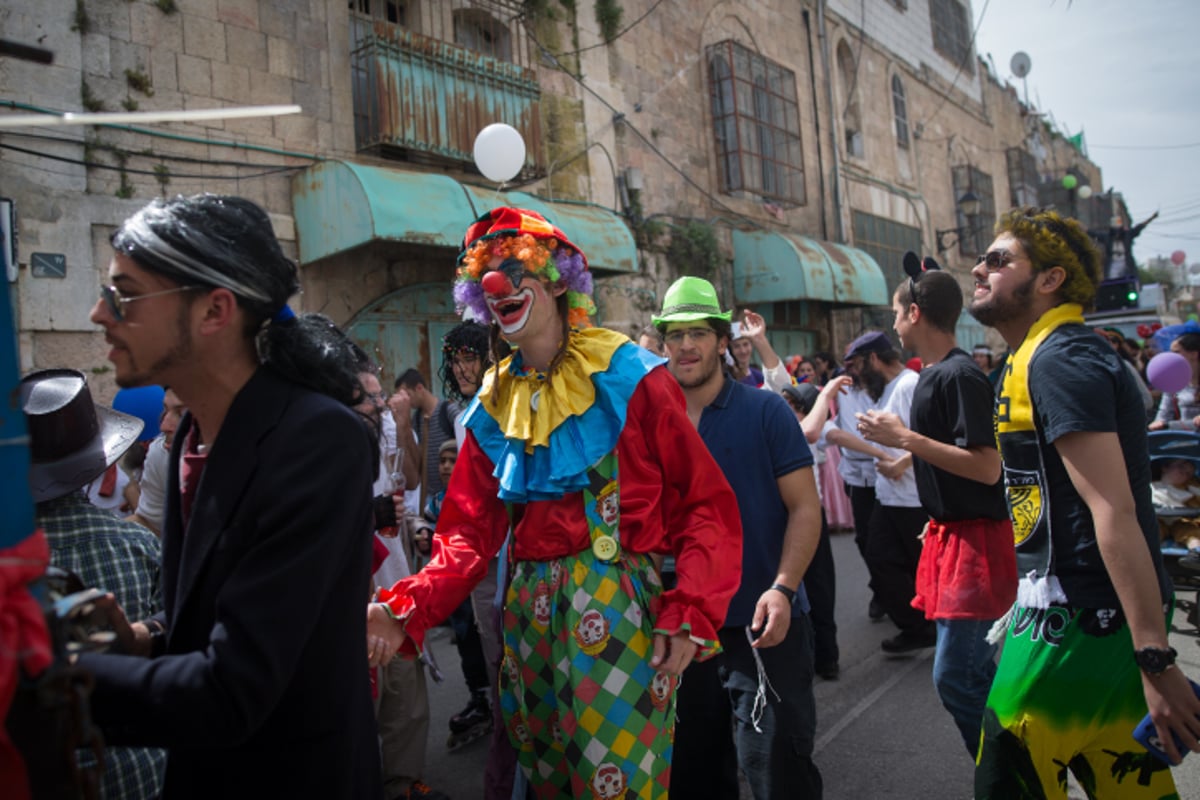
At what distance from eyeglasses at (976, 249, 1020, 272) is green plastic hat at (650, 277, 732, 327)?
1007 mm

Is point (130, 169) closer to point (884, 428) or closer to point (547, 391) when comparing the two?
point (547, 391)

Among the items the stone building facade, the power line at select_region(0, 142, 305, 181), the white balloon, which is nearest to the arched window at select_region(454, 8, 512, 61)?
the stone building facade

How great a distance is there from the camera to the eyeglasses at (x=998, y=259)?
2549 millimetres

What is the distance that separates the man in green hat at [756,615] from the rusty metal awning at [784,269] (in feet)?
36.3

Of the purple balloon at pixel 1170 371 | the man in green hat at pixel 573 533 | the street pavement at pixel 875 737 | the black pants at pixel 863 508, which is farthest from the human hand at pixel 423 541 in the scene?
the purple balloon at pixel 1170 371

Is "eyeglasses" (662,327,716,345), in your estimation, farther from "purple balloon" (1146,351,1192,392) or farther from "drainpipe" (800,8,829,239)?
"drainpipe" (800,8,829,239)

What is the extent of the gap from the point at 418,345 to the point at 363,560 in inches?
318

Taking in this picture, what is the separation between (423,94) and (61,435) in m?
7.55

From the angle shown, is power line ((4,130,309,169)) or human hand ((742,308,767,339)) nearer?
human hand ((742,308,767,339))

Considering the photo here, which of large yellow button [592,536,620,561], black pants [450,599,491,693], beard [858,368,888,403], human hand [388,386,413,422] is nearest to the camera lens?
large yellow button [592,536,620,561]

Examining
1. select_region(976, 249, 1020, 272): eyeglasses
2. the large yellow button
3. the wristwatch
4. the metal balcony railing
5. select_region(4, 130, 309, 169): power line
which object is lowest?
the wristwatch

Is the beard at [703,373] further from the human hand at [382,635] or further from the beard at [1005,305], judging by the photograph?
the human hand at [382,635]

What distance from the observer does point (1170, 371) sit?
7480 mm

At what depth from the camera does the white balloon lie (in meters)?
7.17
